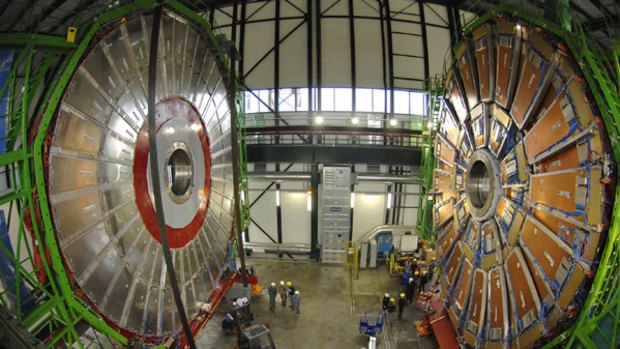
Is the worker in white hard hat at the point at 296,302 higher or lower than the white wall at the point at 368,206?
lower

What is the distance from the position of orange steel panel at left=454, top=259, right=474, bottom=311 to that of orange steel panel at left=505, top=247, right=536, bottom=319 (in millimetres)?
1200

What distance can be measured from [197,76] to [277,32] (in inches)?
425

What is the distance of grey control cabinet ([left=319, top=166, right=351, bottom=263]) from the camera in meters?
14.5

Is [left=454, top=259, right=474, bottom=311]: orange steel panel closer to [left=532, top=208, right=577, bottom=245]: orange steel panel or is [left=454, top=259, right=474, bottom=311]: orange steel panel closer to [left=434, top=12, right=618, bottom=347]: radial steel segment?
[left=434, top=12, right=618, bottom=347]: radial steel segment

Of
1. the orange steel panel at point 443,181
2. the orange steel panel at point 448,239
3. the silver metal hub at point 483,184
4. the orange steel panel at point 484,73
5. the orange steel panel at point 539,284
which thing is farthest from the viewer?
the orange steel panel at point 443,181

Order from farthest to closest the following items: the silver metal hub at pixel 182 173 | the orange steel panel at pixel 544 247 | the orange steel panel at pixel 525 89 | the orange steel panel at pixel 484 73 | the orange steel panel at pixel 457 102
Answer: the orange steel panel at pixel 457 102 < the silver metal hub at pixel 182 173 < the orange steel panel at pixel 484 73 < the orange steel panel at pixel 525 89 < the orange steel panel at pixel 544 247

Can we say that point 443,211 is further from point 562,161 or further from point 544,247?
point 562,161

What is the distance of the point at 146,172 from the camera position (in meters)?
5.21

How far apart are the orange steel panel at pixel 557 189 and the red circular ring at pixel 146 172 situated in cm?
580

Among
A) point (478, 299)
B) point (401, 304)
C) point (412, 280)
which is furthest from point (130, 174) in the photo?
point (412, 280)

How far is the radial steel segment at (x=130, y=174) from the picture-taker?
411 cm

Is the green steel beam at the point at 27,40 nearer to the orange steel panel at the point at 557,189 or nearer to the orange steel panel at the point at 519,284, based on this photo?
the orange steel panel at the point at 557,189

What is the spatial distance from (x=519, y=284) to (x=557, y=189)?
5.34 ft

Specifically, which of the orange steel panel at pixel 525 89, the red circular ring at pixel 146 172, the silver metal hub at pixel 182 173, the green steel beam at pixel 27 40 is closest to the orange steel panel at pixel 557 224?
the orange steel panel at pixel 525 89
